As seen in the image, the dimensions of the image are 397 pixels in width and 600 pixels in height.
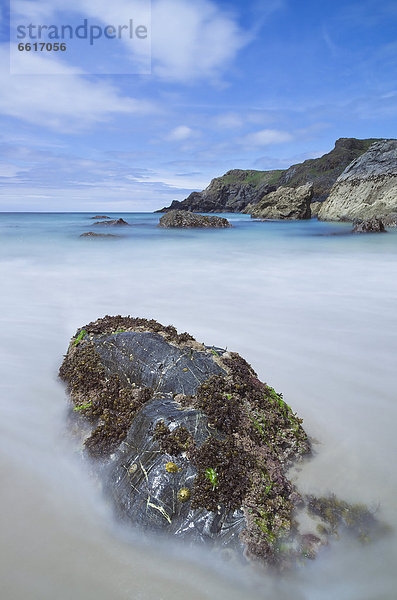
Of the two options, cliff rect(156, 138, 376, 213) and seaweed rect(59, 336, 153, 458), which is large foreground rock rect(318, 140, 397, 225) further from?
cliff rect(156, 138, 376, 213)

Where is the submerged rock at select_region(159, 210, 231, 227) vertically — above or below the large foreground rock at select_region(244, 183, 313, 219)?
below

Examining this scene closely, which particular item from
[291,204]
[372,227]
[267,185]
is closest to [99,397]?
[372,227]

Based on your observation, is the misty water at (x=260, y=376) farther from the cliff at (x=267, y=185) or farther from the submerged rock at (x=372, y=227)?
the cliff at (x=267, y=185)

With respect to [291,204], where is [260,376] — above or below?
below

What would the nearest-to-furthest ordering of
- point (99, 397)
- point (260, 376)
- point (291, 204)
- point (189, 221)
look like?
point (99, 397)
point (260, 376)
point (189, 221)
point (291, 204)

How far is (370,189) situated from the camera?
42781mm

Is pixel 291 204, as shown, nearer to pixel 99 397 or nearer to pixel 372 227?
pixel 372 227

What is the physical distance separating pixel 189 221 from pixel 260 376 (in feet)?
111

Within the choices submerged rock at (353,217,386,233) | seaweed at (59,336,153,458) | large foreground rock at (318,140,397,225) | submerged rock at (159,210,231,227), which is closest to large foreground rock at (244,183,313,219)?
large foreground rock at (318,140,397,225)

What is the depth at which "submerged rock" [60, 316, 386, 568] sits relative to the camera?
275cm

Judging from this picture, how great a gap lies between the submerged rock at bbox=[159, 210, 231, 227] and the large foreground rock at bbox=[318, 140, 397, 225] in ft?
60.1

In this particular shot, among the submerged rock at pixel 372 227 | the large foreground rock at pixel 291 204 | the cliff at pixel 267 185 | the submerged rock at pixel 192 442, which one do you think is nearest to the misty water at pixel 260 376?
the submerged rock at pixel 192 442

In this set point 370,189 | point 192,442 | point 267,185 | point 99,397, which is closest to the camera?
point 192,442

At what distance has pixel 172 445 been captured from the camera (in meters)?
3.11
